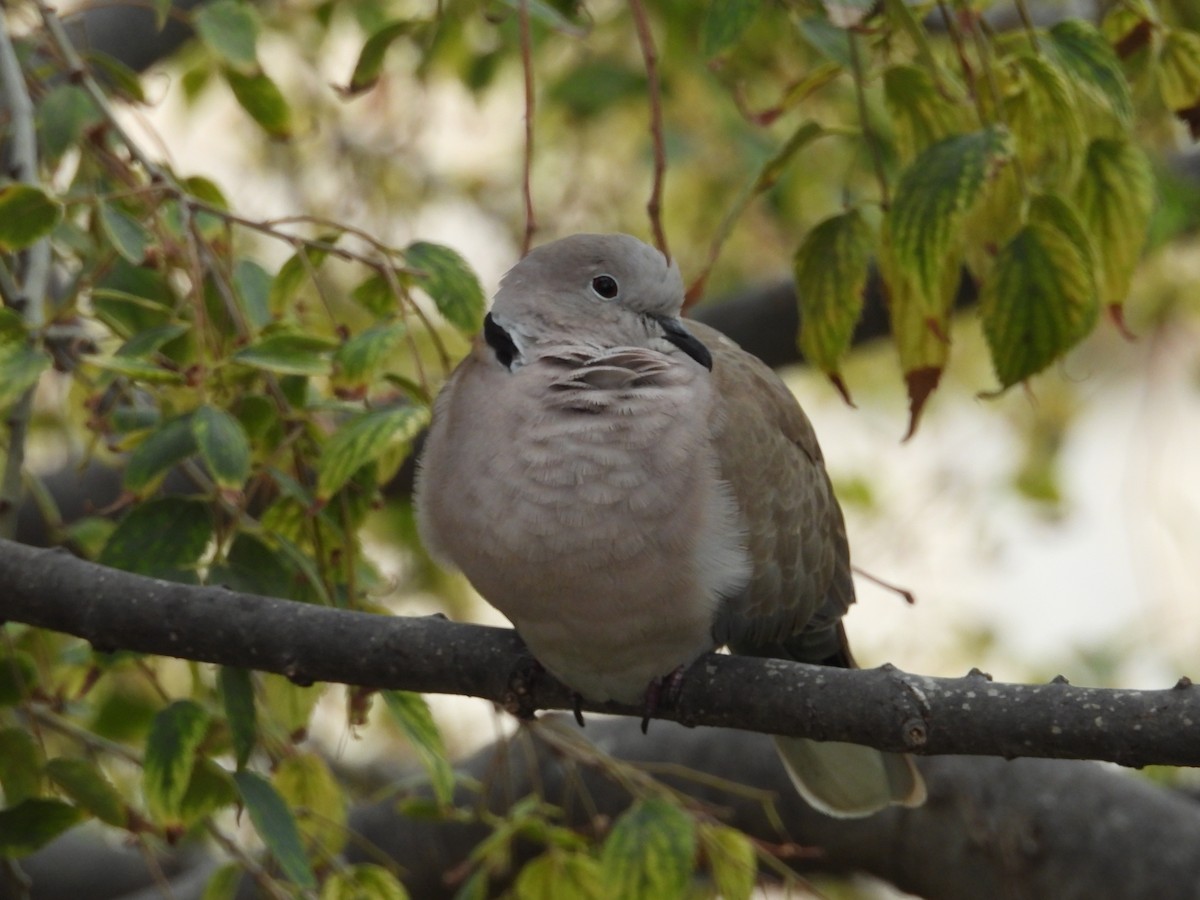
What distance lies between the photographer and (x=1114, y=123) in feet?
5.65

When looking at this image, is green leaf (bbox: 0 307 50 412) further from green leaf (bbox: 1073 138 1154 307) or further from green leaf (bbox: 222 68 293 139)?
green leaf (bbox: 1073 138 1154 307)

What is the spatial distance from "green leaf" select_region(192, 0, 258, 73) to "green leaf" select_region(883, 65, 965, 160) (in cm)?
78

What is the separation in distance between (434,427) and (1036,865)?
4.96ft

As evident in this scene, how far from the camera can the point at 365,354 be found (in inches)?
65.2

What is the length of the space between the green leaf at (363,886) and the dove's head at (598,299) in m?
0.65

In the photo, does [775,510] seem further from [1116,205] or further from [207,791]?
[207,791]

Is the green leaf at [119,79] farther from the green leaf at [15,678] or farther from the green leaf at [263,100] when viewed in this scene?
the green leaf at [15,678]

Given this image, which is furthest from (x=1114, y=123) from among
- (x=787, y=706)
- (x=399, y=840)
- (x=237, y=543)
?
(x=399, y=840)

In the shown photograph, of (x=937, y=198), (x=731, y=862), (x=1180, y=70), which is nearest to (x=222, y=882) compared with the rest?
(x=731, y=862)

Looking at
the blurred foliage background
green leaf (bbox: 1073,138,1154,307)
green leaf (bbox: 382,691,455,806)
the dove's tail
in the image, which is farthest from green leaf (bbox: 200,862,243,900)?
green leaf (bbox: 1073,138,1154,307)

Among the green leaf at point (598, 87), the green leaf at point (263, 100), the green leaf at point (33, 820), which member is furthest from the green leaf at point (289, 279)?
the green leaf at point (598, 87)

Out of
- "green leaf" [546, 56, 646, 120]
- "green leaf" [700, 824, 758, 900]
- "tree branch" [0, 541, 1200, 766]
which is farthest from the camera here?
"green leaf" [546, 56, 646, 120]

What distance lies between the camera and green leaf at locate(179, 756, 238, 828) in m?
1.75

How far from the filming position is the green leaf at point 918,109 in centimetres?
165
